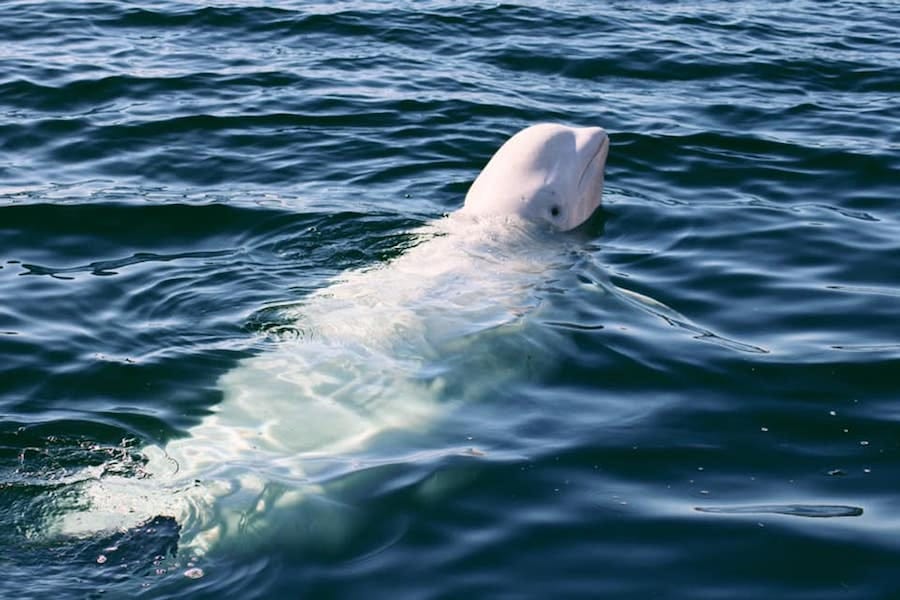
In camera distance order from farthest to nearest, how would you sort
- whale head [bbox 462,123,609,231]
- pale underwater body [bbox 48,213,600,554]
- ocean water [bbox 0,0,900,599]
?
whale head [bbox 462,123,609,231], pale underwater body [bbox 48,213,600,554], ocean water [bbox 0,0,900,599]

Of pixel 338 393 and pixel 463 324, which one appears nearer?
pixel 338 393

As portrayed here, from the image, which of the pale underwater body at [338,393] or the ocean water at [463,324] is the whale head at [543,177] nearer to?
the ocean water at [463,324]

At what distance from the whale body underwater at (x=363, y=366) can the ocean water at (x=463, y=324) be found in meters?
0.10

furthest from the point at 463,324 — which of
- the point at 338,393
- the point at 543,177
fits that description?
the point at 543,177

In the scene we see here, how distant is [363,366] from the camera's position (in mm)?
8102

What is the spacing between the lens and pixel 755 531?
6305 mm

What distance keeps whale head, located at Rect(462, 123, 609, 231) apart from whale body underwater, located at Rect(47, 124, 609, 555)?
1 centimetres

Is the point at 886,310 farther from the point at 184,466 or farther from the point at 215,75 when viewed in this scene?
the point at 215,75

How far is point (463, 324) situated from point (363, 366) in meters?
0.86

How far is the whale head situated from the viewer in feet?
35.3

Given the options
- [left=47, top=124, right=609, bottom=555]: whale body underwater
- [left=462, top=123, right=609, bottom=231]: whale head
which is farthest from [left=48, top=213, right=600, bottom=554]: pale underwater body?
[left=462, top=123, right=609, bottom=231]: whale head

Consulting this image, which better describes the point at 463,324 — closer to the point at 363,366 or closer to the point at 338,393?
the point at 363,366

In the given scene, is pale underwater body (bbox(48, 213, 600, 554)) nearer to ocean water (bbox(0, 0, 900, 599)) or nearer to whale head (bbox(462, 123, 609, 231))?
ocean water (bbox(0, 0, 900, 599))

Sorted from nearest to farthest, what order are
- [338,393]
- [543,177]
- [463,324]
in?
A: [338,393] → [463,324] → [543,177]
